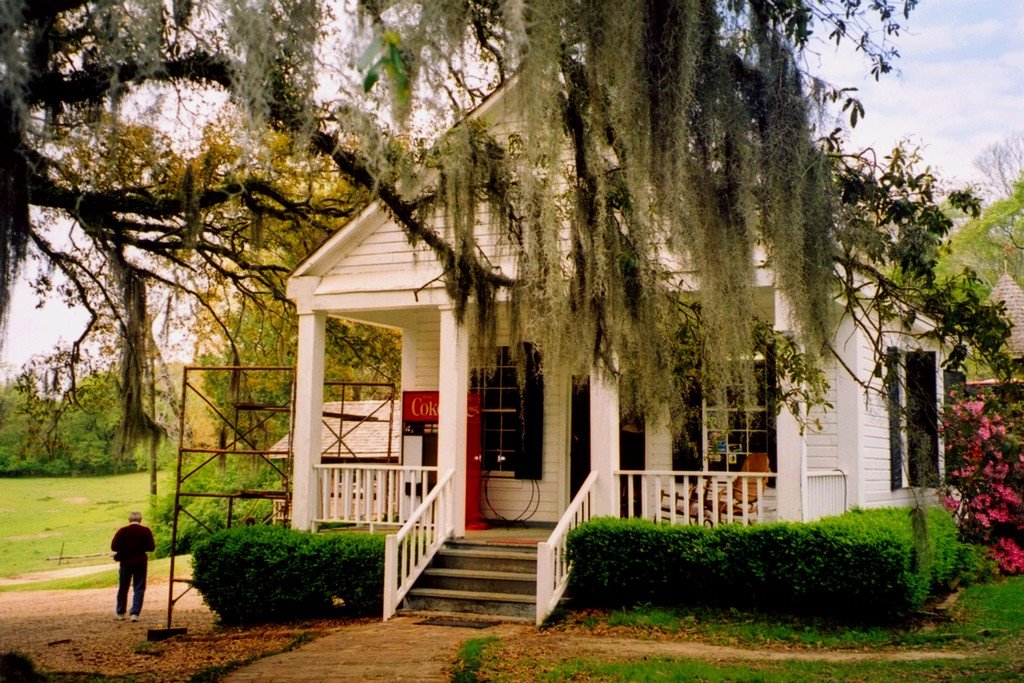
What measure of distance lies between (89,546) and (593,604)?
27285 millimetres

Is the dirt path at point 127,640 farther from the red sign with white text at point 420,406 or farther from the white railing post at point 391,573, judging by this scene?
the red sign with white text at point 420,406

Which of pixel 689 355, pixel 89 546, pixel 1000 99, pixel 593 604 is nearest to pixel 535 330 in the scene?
pixel 689 355

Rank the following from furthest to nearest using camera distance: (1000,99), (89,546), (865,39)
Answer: (1000,99)
(89,546)
(865,39)

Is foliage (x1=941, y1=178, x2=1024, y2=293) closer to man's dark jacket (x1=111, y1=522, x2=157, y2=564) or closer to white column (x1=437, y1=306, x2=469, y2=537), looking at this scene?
white column (x1=437, y1=306, x2=469, y2=537)

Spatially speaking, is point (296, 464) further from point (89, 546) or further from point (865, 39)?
point (89, 546)

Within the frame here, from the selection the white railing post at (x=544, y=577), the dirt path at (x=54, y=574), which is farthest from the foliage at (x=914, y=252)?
the dirt path at (x=54, y=574)

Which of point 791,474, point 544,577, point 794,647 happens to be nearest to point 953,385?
point 791,474

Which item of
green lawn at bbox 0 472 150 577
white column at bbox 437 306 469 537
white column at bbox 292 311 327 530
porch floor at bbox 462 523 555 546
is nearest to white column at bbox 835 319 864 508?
porch floor at bbox 462 523 555 546

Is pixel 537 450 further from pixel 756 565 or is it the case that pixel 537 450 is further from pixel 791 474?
pixel 756 565

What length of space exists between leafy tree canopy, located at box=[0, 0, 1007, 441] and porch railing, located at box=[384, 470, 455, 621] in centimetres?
342

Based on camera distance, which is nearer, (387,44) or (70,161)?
(387,44)

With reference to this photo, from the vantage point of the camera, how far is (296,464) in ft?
38.2

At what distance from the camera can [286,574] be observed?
10.6m

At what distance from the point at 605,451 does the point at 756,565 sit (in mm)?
1995
